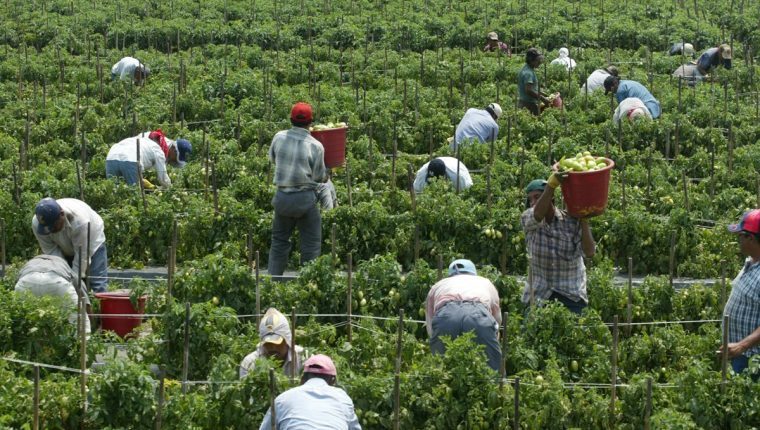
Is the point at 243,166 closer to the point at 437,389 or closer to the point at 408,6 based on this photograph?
the point at 437,389

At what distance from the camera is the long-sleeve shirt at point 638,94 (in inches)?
762

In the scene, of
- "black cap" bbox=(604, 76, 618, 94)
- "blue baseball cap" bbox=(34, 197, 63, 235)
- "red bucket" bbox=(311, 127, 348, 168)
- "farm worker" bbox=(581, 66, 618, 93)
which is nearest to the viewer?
"blue baseball cap" bbox=(34, 197, 63, 235)

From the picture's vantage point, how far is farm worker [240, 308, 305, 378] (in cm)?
1045

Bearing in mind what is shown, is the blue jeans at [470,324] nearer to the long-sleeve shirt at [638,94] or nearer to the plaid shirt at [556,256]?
the plaid shirt at [556,256]

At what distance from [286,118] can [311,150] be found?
6171 mm

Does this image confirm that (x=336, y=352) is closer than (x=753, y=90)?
Yes

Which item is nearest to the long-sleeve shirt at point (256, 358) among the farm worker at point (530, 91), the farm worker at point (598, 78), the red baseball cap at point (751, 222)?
the red baseball cap at point (751, 222)

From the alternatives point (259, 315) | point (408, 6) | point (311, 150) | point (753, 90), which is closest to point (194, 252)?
point (311, 150)

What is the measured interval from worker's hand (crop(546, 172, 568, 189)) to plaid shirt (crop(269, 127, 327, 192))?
2.97 m

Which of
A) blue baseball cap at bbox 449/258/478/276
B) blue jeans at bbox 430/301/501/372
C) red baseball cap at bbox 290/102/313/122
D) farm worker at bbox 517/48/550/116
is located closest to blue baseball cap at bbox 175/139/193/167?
red baseball cap at bbox 290/102/313/122

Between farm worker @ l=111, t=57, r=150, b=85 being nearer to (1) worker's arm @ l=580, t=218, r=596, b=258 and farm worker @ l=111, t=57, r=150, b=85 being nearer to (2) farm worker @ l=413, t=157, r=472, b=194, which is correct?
(2) farm worker @ l=413, t=157, r=472, b=194

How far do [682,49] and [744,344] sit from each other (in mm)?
14303

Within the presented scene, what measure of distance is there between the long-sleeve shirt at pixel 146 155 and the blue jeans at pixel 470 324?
6.25 m

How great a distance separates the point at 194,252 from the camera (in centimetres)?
1504
